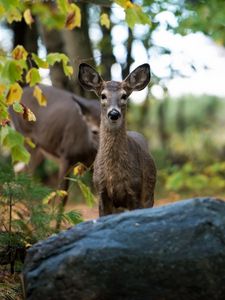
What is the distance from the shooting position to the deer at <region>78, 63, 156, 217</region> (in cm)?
703

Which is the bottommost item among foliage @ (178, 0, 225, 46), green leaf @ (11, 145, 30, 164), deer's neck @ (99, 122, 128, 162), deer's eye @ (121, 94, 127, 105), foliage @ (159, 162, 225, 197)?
foliage @ (159, 162, 225, 197)

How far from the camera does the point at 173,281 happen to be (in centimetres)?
478

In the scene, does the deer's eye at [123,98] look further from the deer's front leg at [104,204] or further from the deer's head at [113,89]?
the deer's front leg at [104,204]

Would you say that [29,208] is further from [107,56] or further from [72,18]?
[107,56]

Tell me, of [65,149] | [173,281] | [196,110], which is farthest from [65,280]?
[196,110]

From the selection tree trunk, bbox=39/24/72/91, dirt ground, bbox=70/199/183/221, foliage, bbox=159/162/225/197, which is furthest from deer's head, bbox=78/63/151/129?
foliage, bbox=159/162/225/197

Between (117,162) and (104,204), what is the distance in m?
0.40

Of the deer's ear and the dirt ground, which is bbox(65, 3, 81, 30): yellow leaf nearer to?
the deer's ear

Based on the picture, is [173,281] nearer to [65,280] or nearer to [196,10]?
[65,280]

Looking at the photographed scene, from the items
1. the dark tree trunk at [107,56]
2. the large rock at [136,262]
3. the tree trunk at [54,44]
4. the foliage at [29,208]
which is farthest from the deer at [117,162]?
the tree trunk at [54,44]

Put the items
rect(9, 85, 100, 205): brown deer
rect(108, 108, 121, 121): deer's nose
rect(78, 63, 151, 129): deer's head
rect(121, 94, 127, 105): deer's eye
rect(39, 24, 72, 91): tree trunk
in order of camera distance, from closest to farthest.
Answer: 1. rect(108, 108, 121, 121): deer's nose
2. rect(78, 63, 151, 129): deer's head
3. rect(121, 94, 127, 105): deer's eye
4. rect(9, 85, 100, 205): brown deer
5. rect(39, 24, 72, 91): tree trunk

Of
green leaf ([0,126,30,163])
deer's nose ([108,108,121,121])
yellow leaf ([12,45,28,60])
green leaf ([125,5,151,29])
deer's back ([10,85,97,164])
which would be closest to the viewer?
green leaf ([0,126,30,163])

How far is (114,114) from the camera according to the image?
6957 mm

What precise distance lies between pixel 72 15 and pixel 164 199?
29.0 feet
